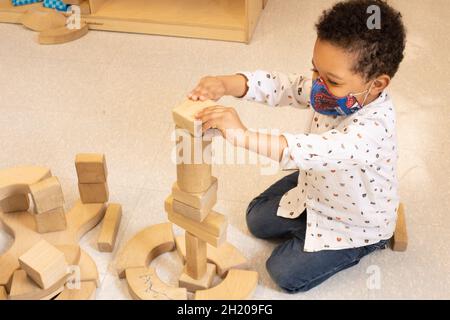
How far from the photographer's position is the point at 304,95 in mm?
1030

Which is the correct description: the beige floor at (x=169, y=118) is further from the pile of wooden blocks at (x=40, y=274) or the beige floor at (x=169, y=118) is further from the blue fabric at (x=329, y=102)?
the blue fabric at (x=329, y=102)

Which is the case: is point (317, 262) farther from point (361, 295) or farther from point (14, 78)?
point (14, 78)

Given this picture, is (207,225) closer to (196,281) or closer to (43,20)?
(196,281)

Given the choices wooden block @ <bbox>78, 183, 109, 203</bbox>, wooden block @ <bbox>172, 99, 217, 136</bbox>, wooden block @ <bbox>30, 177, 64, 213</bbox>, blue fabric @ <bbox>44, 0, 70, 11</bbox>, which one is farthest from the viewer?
blue fabric @ <bbox>44, 0, 70, 11</bbox>

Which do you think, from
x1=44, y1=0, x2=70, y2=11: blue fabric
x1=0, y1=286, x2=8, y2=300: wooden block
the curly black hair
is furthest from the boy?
x1=44, y1=0, x2=70, y2=11: blue fabric

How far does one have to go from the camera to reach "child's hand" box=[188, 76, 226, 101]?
87 centimetres

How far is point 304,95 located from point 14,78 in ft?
3.24

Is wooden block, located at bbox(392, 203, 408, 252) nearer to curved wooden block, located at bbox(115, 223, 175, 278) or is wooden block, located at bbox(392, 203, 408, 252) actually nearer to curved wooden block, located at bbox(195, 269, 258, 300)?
curved wooden block, located at bbox(195, 269, 258, 300)

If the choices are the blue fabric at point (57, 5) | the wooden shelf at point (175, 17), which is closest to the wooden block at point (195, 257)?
the wooden shelf at point (175, 17)

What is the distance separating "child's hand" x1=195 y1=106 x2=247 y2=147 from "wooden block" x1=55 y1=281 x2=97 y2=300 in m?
0.42

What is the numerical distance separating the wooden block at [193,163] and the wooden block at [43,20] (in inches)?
46.5

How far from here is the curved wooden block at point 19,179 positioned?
3.71 ft

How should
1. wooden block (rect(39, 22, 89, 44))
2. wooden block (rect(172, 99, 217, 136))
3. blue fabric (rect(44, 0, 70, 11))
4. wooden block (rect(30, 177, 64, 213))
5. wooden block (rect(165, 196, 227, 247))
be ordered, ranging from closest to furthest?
wooden block (rect(172, 99, 217, 136)), wooden block (rect(165, 196, 227, 247)), wooden block (rect(30, 177, 64, 213)), wooden block (rect(39, 22, 89, 44)), blue fabric (rect(44, 0, 70, 11))
